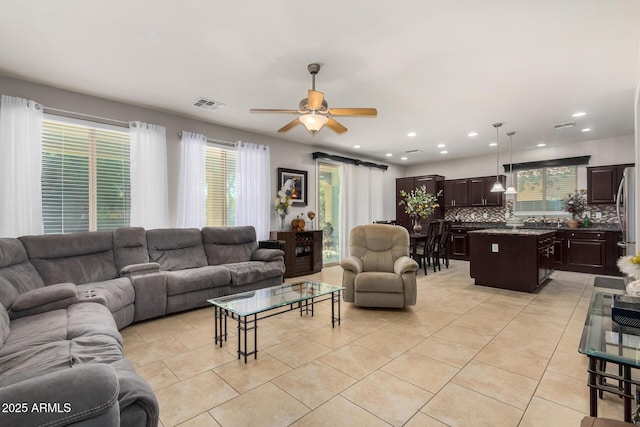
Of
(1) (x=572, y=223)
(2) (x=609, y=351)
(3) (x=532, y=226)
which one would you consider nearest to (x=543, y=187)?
(3) (x=532, y=226)

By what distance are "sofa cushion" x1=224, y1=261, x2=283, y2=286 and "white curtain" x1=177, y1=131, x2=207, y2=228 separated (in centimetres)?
104

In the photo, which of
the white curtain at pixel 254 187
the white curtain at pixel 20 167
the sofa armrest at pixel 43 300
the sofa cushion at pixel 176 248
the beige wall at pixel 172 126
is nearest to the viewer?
the sofa armrest at pixel 43 300

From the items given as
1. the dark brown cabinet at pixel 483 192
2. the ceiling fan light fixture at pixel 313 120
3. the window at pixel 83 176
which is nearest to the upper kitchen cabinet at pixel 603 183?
the dark brown cabinet at pixel 483 192

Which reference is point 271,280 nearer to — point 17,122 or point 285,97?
point 285,97

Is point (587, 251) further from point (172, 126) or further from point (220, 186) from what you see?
point (172, 126)

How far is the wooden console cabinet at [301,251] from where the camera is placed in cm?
546

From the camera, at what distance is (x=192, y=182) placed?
4641 millimetres

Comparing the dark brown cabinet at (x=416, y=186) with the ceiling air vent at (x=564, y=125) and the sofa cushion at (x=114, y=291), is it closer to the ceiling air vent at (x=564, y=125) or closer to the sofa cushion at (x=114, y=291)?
the ceiling air vent at (x=564, y=125)

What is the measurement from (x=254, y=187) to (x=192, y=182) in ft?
3.61

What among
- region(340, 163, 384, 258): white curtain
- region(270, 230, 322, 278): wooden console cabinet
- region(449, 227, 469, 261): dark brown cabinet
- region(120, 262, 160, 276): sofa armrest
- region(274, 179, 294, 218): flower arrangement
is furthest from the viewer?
region(449, 227, 469, 261): dark brown cabinet

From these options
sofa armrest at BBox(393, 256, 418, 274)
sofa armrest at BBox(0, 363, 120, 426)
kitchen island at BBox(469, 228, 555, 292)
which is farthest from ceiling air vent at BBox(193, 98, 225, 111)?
kitchen island at BBox(469, 228, 555, 292)

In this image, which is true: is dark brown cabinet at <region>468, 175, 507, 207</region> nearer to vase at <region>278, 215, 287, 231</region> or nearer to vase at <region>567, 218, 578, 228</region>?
vase at <region>567, 218, 578, 228</region>

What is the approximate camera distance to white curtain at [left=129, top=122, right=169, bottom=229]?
4.09 m

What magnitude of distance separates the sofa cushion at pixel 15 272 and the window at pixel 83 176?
79cm
